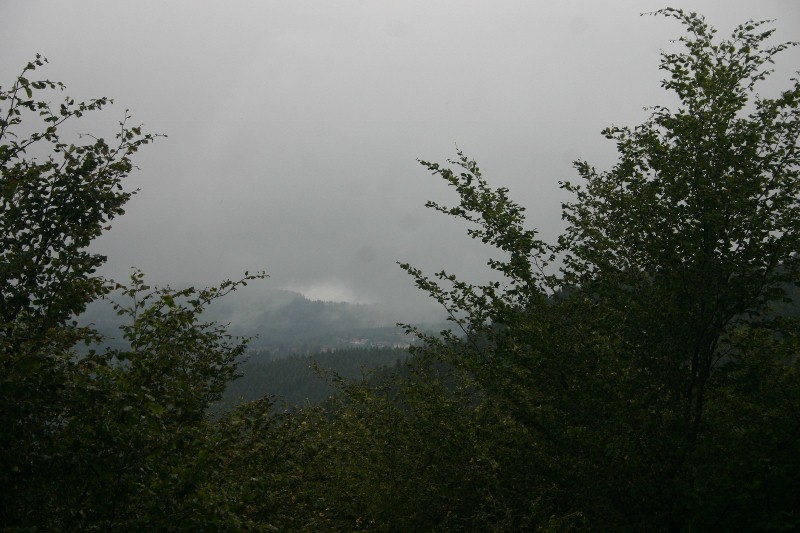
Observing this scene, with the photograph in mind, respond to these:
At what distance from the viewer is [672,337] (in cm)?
722

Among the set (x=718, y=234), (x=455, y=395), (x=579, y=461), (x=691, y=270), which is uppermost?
(x=718, y=234)

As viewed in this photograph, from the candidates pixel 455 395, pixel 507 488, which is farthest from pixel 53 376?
pixel 455 395

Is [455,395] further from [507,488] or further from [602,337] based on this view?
[602,337]

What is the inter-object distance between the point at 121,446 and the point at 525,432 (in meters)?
5.58

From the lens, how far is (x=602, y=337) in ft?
24.1

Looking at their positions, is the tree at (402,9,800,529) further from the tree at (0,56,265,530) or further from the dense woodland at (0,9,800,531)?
the tree at (0,56,265,530)

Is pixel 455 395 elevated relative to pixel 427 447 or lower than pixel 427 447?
elevated

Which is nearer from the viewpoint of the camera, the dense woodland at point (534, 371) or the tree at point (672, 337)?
the dense woodland at point (534, 371)

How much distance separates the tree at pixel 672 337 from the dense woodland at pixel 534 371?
37mm

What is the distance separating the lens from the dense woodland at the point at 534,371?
14.6ft

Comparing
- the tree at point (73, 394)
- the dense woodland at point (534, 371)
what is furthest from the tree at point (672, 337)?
the tree at point (73, 394)

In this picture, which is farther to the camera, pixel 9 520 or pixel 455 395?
pixel 455 395

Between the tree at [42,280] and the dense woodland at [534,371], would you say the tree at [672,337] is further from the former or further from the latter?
the tree at [42,280]

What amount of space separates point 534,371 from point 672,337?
195 centimetres
